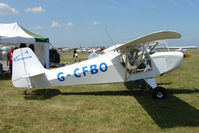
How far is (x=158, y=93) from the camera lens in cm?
574

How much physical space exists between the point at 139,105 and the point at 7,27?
31.9ft

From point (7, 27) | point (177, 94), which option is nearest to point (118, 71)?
point (177, 94)

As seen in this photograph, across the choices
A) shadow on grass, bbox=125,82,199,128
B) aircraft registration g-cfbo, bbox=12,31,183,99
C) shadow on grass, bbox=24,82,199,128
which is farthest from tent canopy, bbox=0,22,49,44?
shadow on grass, bbox=125,82,199,128

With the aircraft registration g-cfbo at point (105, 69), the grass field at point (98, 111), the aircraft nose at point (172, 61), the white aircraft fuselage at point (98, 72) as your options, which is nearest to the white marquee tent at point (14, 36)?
the grass field at point (98, 111)

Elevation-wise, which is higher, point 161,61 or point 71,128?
point 161,61

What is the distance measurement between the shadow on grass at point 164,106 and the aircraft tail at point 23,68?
60 centimetres

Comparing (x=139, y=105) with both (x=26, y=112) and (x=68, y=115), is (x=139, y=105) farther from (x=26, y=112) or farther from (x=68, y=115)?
(x=26, y=112)

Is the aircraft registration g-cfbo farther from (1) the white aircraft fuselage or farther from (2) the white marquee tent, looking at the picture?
(2) the white marquee tent

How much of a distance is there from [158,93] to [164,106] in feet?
2.34

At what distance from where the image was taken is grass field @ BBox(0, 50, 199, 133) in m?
3.81

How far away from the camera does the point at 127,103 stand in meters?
5.41

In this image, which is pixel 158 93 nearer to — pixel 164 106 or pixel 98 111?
pixel 164 106

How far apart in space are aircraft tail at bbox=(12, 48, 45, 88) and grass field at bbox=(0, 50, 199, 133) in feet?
1.91

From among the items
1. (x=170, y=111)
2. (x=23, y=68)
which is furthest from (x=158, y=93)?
(x=23, y=68)
